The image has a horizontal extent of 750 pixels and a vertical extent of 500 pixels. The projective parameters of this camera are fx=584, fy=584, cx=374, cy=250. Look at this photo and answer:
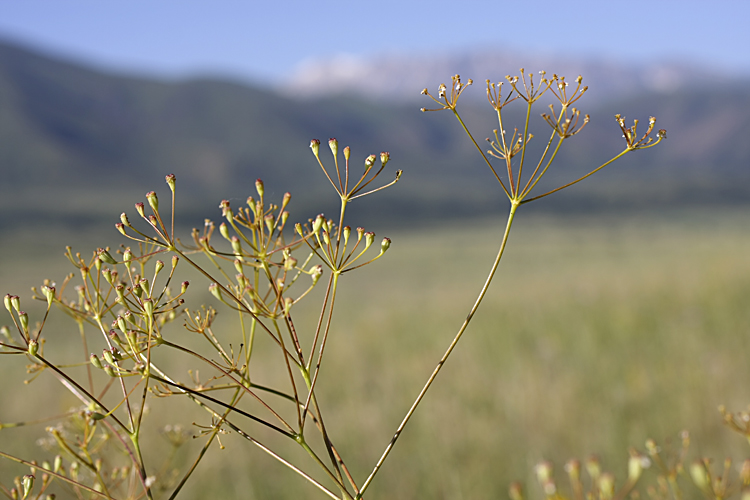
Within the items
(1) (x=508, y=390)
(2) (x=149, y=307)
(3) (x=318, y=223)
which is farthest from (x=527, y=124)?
(1) (x=508, y=390)

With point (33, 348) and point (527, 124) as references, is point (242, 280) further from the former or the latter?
point (527, 124)

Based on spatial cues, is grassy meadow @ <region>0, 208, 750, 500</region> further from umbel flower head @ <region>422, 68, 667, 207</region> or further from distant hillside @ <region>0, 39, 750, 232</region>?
distant hillside @ <region>0, 39, 750, 232</region>

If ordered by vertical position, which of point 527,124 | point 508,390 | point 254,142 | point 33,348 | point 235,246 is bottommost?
point 508,390

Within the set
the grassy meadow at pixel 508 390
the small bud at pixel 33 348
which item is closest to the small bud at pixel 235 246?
the small bud at pixel 33 348

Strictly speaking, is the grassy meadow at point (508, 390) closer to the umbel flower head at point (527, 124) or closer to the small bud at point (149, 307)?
the umbel flower head at point (527, 124)

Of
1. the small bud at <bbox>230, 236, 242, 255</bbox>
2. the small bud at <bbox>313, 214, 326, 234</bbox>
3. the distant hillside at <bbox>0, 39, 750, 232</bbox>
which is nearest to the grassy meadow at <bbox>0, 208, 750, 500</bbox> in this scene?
the small bud at <bbox>313, 214, 326, 234</bbox>

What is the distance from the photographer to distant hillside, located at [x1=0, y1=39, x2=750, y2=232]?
96.9 metres

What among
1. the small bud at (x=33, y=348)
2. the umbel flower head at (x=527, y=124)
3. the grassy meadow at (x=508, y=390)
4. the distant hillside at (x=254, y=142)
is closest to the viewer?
the small bud at (x=33, y=348)

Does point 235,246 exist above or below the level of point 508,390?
above

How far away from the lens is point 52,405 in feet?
25.3

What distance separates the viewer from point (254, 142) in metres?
144

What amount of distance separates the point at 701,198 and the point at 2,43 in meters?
181

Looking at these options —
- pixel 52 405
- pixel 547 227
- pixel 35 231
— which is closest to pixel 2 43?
pixel 35 231

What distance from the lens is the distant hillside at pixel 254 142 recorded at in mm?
96938
